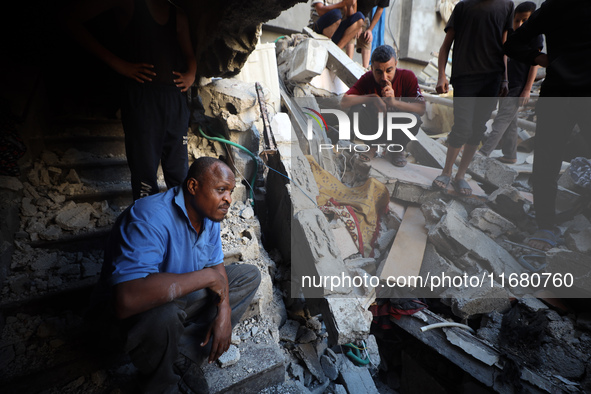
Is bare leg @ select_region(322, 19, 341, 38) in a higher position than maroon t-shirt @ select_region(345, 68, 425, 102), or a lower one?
higher

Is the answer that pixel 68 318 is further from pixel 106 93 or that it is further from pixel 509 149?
pixel 509 149

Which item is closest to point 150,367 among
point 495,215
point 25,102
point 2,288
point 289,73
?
point 2,288

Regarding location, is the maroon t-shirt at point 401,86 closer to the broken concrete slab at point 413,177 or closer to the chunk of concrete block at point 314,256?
the broken concrete slab at point 413,177

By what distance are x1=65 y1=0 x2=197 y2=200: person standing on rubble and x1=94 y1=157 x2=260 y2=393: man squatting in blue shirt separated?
682 millimetres

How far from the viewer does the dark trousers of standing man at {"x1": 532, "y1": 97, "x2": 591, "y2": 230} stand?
268cm

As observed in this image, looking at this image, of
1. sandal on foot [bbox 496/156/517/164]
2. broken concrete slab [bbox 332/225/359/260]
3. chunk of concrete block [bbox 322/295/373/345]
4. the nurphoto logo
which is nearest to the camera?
chunk of concrete block [bbox 322/295/373/345]

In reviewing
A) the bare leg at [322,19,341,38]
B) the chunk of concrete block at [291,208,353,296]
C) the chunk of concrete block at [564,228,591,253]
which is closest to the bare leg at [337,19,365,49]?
the bare leg at [322,19,341,38]

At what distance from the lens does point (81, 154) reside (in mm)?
2914

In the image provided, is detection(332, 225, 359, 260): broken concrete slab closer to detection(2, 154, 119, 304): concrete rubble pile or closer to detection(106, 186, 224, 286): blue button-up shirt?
detection(106, 186, 224, 286): blue button-up shirt

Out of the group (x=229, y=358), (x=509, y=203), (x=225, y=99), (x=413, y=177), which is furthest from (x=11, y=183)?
(x=509, y=203)

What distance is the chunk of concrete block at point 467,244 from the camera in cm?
321

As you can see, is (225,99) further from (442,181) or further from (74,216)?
(442,181)

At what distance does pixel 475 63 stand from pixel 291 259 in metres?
3.09

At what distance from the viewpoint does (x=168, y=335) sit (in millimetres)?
1633
